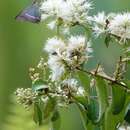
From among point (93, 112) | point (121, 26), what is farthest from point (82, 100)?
point (121, 26)

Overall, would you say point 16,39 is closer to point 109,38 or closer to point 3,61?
point 3,61

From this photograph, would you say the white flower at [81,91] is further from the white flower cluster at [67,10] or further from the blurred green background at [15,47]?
the blurred green background at [15,47]

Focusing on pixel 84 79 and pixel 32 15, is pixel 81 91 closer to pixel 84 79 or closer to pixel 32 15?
pixel 84 79

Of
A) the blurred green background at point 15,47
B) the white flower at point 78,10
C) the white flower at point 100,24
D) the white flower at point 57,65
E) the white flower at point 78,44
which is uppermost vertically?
the blurred green background at point 15,47

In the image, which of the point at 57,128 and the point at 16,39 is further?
the point at 16,39

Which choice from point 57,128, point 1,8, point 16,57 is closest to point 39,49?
point 16,57

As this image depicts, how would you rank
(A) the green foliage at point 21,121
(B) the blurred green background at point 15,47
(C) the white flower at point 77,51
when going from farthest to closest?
1. (B) the blurred green background at point 15,47
2. (A) the green foliage at point 21,121
3. (C) the white flower at point 77,51

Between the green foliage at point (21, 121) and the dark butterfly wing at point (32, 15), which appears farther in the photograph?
the green foliage at point (21, 121)

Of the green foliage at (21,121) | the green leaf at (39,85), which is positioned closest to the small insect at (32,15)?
the green leaf at (39,85)
